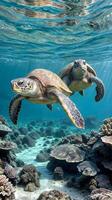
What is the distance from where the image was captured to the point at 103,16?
19.5 metres

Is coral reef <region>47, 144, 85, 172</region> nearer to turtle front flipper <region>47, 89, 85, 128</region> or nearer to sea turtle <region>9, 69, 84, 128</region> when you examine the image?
sea turtle <region>9, 69, 84, 128</region>

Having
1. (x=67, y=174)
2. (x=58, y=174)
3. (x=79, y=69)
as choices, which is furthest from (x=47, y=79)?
(x=67, y=174)

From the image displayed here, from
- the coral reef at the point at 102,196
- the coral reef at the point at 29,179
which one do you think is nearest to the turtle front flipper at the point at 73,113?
the coral reef at the point at 102,196

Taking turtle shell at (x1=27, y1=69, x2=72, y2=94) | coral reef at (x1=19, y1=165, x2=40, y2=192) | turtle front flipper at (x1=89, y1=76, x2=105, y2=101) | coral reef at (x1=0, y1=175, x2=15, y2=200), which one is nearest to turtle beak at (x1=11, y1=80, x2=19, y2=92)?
turtle shell at (x1=27, y1=69, x2=72, y2=94)

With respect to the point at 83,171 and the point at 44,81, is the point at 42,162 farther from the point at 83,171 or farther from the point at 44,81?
the point at 44,81

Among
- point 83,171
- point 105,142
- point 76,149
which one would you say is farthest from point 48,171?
point 105,142

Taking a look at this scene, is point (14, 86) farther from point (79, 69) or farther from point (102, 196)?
point (79, 69)

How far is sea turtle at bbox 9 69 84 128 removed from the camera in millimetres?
6324

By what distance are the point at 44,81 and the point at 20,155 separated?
331 inches

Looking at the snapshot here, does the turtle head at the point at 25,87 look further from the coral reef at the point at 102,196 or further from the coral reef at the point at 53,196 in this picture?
the coral reef at the point at 102,196

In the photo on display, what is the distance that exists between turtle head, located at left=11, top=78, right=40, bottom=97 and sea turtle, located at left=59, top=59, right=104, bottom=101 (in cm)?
322

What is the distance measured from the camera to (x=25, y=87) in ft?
22.3

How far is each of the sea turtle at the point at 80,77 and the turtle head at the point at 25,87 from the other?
3.22 m

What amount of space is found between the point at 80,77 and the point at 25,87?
13.8ft
